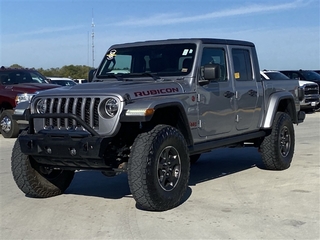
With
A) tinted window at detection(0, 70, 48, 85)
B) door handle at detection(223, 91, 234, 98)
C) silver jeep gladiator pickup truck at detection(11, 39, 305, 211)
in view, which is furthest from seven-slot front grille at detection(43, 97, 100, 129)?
tinted window at detection(0, 70, 48, 85)

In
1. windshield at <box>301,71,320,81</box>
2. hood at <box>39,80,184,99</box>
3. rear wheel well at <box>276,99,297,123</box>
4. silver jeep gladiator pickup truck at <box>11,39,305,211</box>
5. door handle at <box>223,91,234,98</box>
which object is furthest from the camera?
windshield at <box>301,71,320,81</box>

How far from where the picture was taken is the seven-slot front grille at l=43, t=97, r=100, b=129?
572 centimetres

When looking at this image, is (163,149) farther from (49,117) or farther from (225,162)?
(225,162)

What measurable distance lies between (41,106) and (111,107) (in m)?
0.99

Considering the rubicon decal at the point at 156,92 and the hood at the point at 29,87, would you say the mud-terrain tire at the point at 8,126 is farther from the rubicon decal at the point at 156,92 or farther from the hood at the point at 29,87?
the rubicon decal at the point at 156,92

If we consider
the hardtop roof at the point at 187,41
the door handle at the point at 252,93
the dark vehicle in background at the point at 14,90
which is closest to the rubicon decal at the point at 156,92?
the hardtop roof at the point at 187,41

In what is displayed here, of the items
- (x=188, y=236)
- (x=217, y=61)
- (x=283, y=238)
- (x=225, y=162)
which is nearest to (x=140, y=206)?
(x=188, y=236)

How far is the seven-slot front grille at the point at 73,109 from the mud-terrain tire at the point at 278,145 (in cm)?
344

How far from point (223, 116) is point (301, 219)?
204cm

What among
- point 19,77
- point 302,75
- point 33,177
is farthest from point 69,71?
point 33,177

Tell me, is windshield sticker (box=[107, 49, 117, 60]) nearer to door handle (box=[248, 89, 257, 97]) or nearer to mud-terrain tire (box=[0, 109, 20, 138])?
door handle (box=[248, 89, 257, 97])

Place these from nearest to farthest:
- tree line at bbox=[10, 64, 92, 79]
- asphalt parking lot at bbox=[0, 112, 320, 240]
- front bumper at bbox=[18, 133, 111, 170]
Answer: asphalt parking lot at bbox=[0, 112, 320, 240]
front bumper at bbox=[18, 133, 111, 170]
tree line at bbox=[10, 64, 92, 79]

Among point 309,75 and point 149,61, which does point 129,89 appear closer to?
point 149,61

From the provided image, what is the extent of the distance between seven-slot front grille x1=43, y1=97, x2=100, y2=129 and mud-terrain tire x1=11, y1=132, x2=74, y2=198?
2.04ft
